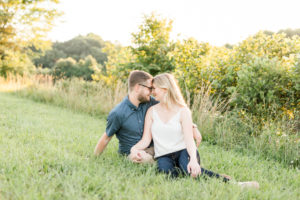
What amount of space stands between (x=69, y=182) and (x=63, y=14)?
71.5ft

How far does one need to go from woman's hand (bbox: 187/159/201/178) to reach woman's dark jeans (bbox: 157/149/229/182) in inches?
4.0

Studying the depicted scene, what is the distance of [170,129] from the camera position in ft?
9.58

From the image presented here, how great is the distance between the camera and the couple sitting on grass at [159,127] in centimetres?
284

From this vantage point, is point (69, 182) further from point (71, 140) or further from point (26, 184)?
point (71, 140)

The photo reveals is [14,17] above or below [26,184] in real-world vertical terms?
above

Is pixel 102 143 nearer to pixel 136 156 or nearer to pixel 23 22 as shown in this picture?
pixel 136 156

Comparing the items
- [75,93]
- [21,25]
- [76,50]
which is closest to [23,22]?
[21,25]

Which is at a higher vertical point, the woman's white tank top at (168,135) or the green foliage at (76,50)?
the green foliage at (76,50)

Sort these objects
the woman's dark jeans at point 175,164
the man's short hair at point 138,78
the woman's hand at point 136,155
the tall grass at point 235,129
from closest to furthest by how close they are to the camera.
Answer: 1. the woman's dark jeans at point 175,164
2. the woman's hand at point 136,155
3. the man's short hair at point 138,78
4. the tall grass at point 235,129

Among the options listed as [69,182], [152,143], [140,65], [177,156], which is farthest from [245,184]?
[140,65]

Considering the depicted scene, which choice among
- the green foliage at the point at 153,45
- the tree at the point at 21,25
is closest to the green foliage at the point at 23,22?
the tree at the point at 21,25

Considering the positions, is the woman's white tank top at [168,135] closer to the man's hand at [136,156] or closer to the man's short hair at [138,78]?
the man's hand at [136,156]

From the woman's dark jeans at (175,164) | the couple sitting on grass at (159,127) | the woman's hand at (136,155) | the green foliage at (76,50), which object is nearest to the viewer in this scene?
the woman's dark jeans at (175,164)

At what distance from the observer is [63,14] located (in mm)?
21156
